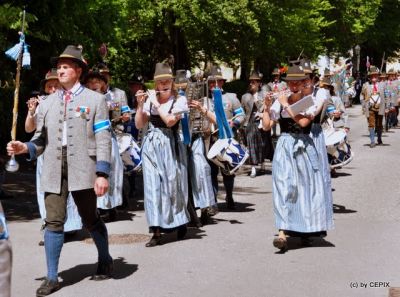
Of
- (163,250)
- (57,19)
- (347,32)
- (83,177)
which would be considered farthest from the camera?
(347,32)

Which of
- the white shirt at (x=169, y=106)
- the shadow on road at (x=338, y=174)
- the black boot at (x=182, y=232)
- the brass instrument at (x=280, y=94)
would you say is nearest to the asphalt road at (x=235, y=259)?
the black boot at (x=182, y=232)

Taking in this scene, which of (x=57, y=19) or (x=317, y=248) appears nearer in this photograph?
(x=317, y=248)

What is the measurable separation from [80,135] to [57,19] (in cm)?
575

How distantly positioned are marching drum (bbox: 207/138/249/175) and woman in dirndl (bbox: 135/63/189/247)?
1.49 metres

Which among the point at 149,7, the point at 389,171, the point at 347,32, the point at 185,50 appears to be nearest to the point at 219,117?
the point at 389,171

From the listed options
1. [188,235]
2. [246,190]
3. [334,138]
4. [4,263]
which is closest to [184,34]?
[246,190]

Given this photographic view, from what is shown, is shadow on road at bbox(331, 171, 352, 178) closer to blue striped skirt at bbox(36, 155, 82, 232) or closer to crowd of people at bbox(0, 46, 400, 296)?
crowd of people at bbox(0, 46, 400, 296)

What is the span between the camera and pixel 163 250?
28.3 ft

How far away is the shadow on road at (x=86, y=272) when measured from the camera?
7.36 metres

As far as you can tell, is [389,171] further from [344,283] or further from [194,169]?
[344,283]

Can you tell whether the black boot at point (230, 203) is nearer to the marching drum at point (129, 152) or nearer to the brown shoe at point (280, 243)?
the marching drum at point (129, 152)

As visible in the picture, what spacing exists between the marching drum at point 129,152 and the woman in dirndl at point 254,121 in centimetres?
451

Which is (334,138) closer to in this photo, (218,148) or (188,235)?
(218,148)

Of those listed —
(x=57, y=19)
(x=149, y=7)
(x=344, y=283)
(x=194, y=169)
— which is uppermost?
(x=149, y=7)
